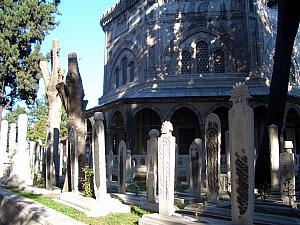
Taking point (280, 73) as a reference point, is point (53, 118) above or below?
below

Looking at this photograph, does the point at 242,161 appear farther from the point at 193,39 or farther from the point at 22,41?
the point at 22,41

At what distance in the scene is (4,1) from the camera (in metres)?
23.3

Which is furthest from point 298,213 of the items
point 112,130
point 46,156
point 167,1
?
point 167,1

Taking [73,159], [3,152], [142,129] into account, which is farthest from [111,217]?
[142,129]

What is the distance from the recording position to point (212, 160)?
911 centimetres

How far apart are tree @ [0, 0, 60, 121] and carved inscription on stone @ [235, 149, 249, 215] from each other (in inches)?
834

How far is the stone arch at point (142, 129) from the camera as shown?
24078mm

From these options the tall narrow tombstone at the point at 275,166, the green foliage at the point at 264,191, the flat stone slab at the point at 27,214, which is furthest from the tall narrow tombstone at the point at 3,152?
the tall narrow tombstone at the point at 275,166

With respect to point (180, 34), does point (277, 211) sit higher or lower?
lower

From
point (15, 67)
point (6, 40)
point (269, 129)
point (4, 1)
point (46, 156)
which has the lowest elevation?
point (46, 156)

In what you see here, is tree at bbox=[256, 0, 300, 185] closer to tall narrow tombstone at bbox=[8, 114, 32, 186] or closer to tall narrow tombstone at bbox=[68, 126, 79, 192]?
tall narrow tombstone at bbox=[68, 126, 79, 192]

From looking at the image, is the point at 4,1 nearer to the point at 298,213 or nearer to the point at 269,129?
the point at 269,129

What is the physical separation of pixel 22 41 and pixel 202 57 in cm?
1221

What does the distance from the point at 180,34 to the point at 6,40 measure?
1146cm
